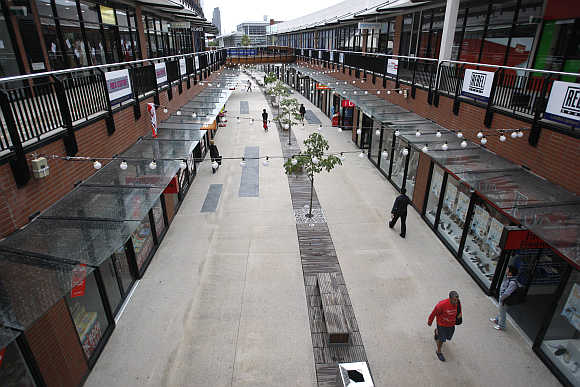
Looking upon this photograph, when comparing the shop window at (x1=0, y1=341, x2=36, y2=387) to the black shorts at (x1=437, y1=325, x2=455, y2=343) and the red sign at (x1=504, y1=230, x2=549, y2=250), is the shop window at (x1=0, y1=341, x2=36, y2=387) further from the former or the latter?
the red sign at (x1=504, y1=230, x2=549, y2=250)

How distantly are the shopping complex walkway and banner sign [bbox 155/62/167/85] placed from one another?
5291 millimetres

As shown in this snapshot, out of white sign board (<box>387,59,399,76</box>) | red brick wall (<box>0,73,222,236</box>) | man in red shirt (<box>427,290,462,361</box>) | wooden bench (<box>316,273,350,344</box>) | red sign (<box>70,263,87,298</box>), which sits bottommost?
wooden bench (<box>316,273,350,344</box>)

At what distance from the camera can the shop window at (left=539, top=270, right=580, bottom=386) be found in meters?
6.54

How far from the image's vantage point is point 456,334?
7734 mm

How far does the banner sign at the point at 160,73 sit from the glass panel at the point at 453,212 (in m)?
11.7

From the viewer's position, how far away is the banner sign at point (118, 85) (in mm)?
9180

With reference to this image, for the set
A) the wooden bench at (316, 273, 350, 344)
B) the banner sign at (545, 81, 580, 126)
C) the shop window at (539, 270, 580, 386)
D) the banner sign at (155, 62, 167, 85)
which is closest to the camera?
the shop window at (539, 270, 580, 386)

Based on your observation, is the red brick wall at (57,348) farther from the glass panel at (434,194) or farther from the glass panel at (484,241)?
the glass panel at (434,194)

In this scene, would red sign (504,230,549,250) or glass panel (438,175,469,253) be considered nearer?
red sign (504,230,549,250)

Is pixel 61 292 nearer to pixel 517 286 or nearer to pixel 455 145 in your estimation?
pixel 517 286

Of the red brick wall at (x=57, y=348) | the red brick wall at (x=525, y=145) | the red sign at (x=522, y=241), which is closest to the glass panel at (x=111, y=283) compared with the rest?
the red brick wall at (x=57, y=348)

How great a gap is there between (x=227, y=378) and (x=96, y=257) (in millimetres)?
3532

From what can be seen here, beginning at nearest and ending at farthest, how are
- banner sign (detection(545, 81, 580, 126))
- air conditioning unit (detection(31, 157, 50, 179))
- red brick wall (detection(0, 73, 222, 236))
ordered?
red brick wall (detection(0, 73, 222, 236))
air conditioning unit (detection(31, 157, 50, 179))
banner sign (detection(545, 81, 580, 126))

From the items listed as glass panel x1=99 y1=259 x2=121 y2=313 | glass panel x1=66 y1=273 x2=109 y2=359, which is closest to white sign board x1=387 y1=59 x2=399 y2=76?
glass panel x1=99 y1=259 x2=121 y2=313
